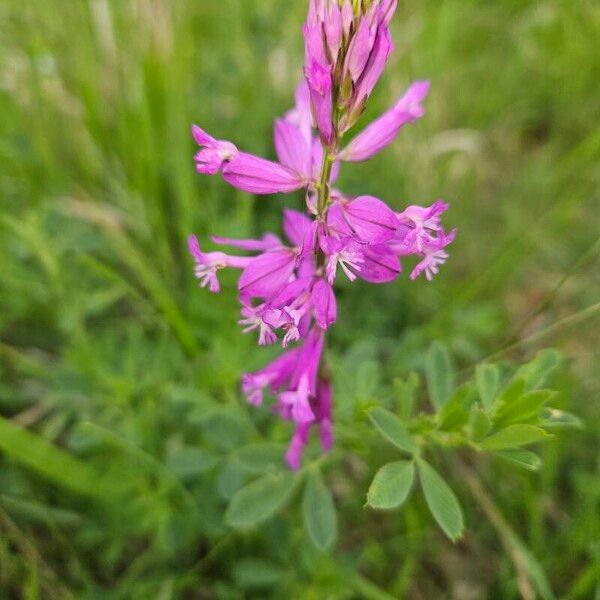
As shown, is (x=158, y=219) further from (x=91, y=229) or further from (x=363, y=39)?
(x=363, y=39)

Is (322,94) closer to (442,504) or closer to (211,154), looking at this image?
(211,154)

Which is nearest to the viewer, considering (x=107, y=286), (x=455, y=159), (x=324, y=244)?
(x=324, y=244)

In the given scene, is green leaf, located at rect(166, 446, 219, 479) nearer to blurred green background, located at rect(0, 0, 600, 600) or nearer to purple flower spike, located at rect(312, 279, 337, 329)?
blurred green background, located at rect(0, 0, 600, 600)

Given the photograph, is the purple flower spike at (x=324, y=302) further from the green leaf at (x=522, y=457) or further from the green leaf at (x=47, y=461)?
the green leaf at (x=47, y=461)

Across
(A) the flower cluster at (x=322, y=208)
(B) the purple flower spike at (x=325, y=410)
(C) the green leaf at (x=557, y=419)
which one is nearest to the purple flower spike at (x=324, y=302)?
(A) the flower cluster at (x=322, y=208)

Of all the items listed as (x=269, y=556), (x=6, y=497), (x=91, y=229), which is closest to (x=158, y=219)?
(x=91, y=229)

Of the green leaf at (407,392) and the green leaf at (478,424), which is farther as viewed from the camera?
the green leaf at (407,392)

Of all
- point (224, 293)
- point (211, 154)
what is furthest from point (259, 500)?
point (224, 293)
